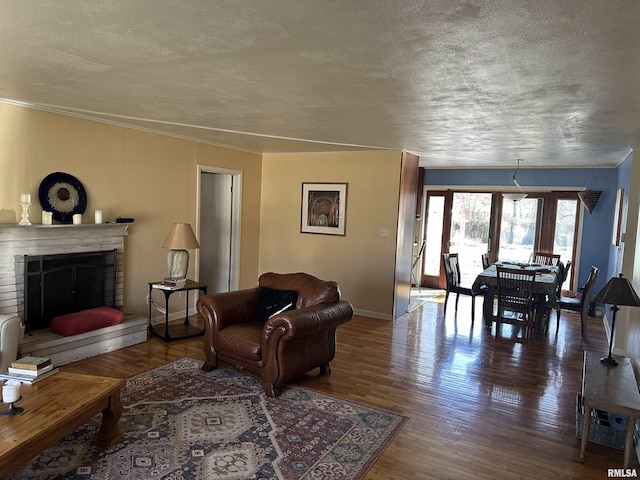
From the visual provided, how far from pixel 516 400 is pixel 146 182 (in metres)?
4.34

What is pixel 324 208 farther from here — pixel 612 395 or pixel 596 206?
pixel 612 395

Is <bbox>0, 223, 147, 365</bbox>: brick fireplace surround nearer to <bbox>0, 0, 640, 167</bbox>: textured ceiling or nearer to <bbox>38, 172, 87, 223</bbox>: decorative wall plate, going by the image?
<bbox>38, 172, 87, 223</bbox>: decorative wall plate

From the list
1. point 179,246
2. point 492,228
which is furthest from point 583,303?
point 179,246

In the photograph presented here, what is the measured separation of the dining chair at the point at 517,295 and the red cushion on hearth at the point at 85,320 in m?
4.31

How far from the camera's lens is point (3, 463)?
1994mm

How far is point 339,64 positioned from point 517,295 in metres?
4.11

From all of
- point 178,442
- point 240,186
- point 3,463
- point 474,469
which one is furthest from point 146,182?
point 474,469

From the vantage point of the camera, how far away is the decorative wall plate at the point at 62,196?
13.7ft

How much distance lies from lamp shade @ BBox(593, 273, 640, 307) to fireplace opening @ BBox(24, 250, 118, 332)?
14.6ft

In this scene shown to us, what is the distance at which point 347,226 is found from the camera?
6.56 m

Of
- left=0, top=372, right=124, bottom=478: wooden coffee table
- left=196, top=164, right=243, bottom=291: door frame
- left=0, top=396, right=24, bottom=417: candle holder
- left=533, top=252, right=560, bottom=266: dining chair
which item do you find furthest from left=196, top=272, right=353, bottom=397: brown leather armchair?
left=533, top=252, right=560, bottom=266: dining chair

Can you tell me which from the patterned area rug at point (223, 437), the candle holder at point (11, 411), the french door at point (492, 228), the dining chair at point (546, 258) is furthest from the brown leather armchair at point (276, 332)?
the french door at point (492, 228)

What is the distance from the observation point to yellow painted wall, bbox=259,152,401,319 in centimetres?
625

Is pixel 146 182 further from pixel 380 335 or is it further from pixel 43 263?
pixel 380 335
